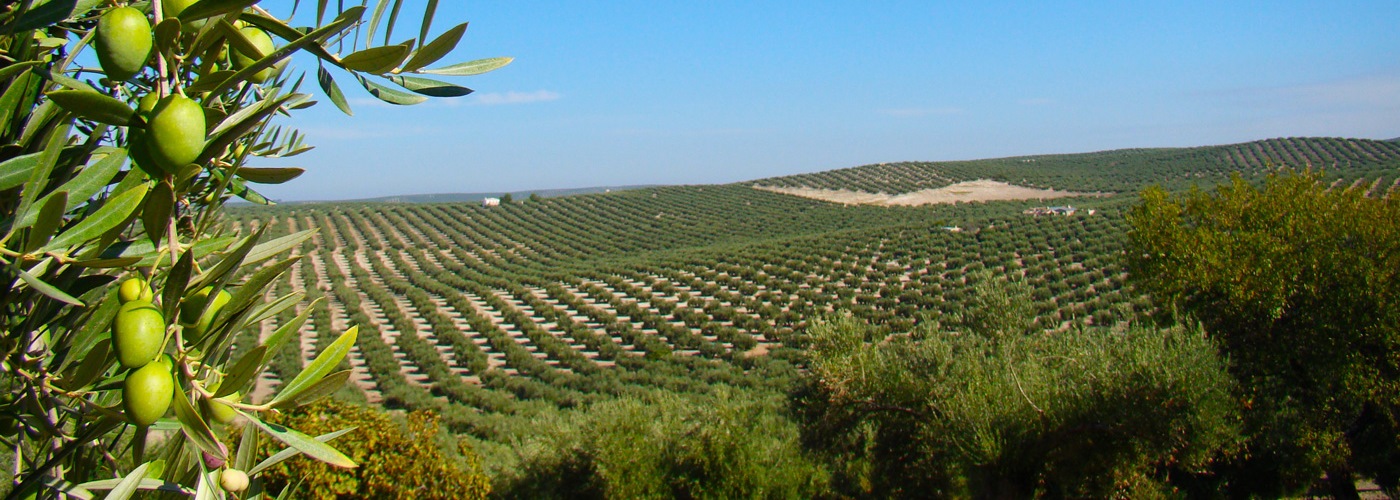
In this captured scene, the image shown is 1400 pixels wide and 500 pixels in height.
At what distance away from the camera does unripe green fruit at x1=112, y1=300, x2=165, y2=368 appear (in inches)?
30.2

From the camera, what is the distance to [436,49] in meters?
0.98

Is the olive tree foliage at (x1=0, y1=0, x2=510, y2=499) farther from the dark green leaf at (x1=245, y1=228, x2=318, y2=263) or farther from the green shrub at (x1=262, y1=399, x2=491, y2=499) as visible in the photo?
the green shrub at (x1=262, y1=399, x2=491, y2=499)

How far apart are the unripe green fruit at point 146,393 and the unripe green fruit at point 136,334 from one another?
1 cm

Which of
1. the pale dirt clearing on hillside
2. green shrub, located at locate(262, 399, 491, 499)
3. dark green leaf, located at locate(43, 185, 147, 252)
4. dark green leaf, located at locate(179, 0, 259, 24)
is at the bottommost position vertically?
the pale dirt clearing on hillside

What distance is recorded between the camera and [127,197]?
34.1 inches

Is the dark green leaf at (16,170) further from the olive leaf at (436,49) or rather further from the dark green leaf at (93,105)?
the olive leaf at (436,49)

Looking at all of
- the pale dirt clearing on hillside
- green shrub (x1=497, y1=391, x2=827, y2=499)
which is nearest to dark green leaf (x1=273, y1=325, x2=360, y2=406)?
green shrub (x1=497, y1=391, x2=827, y2=499)

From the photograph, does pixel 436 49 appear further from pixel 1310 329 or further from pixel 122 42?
pixel 1310 329

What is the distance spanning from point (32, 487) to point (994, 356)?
809cm

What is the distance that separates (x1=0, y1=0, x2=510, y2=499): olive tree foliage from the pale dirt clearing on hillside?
5662 cm

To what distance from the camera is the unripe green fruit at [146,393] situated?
0.79m

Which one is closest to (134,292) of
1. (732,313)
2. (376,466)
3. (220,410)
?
(220,410)

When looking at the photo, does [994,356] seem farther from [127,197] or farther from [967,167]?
[967,167]

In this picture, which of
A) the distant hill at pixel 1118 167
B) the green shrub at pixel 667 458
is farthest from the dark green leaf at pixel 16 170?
the distant hill at pixel 1118 167
